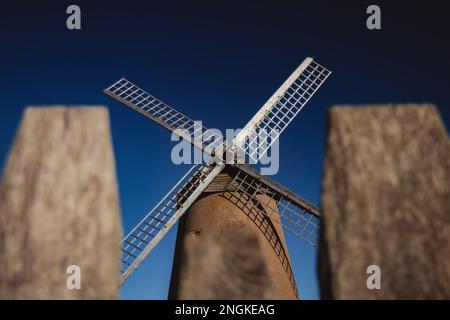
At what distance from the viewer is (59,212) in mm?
1821

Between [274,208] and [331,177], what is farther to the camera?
[274,208]

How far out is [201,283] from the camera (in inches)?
74.0

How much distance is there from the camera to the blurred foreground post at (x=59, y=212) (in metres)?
1.78

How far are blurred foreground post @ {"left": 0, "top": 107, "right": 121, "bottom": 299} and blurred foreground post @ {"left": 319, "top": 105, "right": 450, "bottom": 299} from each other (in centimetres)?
104

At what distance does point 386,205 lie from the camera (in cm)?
186

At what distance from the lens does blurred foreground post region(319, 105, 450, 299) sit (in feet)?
5.92

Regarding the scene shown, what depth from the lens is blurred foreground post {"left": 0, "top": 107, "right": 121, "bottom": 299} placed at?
5.85 feet

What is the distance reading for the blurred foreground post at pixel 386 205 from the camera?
1.80m

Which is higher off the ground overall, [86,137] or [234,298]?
[86,137]

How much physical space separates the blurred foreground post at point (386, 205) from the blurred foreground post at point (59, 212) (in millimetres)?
1035

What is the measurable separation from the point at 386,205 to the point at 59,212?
1540 millimetres
